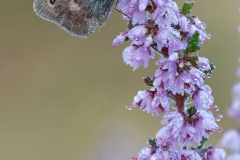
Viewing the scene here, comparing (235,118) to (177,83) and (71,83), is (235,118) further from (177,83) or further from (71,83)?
(71,83)

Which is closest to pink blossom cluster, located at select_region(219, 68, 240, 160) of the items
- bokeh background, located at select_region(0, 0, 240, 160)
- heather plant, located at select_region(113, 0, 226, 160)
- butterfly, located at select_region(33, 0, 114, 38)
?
heather plant, located at select_region(113, 0, 226, 160)

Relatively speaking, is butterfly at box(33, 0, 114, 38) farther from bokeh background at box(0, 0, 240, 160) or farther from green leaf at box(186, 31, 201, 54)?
bokeh background at box(0, 0, 240, 160)

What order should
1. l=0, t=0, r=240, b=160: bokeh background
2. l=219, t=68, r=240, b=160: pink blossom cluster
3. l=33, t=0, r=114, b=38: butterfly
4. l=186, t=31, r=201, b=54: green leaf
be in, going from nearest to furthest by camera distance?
l=219, t=68, r=240, b=160: pink blossom cluster, l=186, t=31, r=201, b=54: green leaf, l=33, t=0, r=114, b=38: butterfly, l=0, t=0, r=240, b=160: bokeh background

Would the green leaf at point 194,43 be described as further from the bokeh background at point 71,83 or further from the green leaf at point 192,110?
the bokeh background at point 71,83

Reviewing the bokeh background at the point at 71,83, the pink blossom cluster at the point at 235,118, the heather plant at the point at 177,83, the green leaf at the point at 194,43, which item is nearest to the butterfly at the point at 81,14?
the heather plant at the point at 177,83

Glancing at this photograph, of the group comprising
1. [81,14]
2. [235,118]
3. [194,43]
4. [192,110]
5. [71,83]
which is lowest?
[235,118]

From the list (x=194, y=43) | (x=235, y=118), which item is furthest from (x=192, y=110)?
(x=235, y=118)

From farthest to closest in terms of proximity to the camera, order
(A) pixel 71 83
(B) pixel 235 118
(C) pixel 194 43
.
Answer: (A) pixel 71 83 < (C) pixel 194 43 < (B) pixel 235 118

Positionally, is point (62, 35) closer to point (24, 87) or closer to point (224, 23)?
point (24, 87)
